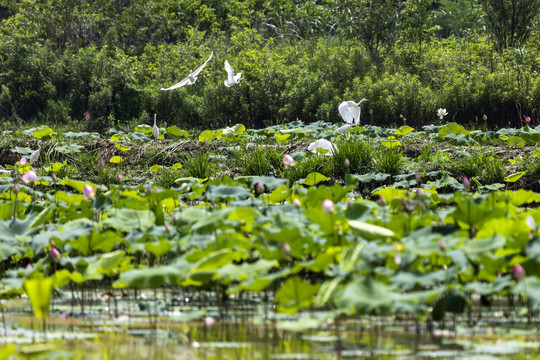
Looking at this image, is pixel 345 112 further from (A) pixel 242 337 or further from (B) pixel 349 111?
(A) pixel 242 337

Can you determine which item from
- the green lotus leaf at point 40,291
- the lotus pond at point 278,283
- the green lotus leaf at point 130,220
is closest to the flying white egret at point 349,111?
the lotus pond at point 278,283

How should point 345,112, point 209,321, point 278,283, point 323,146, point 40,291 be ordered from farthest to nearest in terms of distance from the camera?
point 345,112 → point 323,146 → point 278,283 → point 209,321 → point 40,291

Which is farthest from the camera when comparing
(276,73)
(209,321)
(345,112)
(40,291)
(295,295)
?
(276,73)

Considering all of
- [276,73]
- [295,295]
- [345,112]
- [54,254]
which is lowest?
[295,295]

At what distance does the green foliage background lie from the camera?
9.91 metres

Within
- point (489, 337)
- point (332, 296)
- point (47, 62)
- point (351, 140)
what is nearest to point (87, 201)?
point (332, 296)

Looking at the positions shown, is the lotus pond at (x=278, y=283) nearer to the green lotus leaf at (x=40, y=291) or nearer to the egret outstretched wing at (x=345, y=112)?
the green lotus leaf at (x=40, y=291)

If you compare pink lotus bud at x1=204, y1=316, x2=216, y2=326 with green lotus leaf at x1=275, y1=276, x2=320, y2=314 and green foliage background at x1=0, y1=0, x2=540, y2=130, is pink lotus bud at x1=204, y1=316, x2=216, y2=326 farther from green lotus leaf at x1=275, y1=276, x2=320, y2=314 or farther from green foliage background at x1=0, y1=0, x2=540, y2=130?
green foliage background at x1=0, y1=0, x2=540, y2=130

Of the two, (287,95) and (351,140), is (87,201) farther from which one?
(287,95)

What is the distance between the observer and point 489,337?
2.00m

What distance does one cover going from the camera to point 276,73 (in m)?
11.0

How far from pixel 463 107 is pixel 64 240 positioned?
8.33m

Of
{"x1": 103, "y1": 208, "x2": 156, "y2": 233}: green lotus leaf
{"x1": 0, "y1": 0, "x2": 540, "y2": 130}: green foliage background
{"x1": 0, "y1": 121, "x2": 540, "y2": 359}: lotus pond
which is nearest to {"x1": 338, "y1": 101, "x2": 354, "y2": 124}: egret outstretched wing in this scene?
{"x1": 0, "y1": 0, "x2": 540, "y2": 130}: green foliage background

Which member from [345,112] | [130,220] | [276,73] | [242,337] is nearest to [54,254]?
[130,220]
